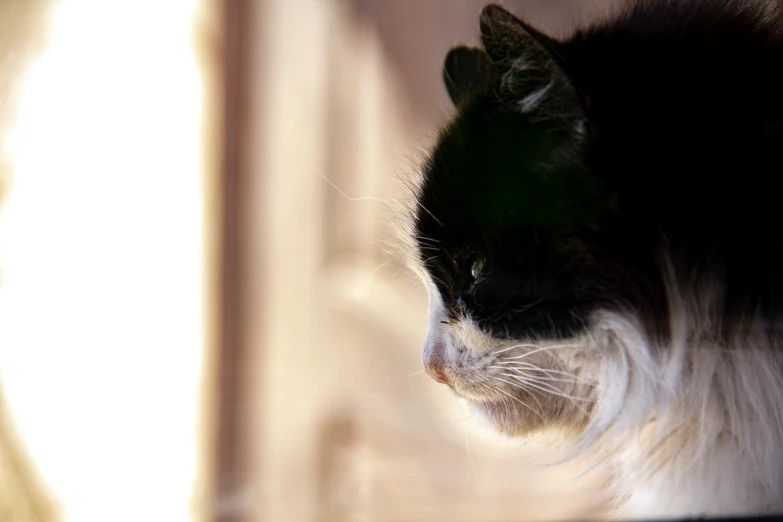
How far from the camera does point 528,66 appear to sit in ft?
1.96

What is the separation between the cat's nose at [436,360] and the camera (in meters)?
0.77

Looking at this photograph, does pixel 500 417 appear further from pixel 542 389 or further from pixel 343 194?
pixel 343 194

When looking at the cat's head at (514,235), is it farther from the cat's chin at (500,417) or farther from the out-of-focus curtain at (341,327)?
the out-of-focus curtain at (341,327)

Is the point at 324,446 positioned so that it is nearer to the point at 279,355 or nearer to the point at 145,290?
the point at 279,355

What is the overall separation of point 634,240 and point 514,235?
5.1 inches

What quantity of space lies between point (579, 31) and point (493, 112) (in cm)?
15

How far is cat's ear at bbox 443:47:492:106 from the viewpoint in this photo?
2.61 ft

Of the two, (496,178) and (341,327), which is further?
(341,327)

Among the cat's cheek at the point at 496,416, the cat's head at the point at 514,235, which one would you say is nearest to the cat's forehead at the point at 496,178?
the cat's head at the point at 514,235

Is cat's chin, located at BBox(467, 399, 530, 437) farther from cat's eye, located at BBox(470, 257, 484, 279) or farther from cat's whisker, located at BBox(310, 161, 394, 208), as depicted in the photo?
cat's whisker, located at BBox(310, 161, 394, 208)

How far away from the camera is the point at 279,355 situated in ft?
4.55

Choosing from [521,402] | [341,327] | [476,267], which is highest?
[476,267]

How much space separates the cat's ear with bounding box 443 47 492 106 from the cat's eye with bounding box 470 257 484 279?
9.4 inches

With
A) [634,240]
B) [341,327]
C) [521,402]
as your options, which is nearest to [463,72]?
[634,240]
